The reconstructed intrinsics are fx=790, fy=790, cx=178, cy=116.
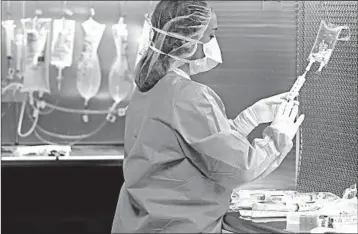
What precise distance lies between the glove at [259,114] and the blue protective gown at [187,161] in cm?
29

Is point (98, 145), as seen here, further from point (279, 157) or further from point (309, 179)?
point (279, 157)

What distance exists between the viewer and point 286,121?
241 cm

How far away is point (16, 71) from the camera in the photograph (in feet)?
14.2

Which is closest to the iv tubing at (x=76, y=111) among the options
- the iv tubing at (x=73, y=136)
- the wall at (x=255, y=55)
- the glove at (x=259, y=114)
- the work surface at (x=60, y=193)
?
the iv tubing at (x=73, y=136)

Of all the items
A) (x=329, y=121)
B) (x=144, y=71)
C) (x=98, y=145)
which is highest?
(x=144, y=71)

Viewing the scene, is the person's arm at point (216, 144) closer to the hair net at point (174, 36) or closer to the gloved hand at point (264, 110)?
the hair net at point (174, 36)

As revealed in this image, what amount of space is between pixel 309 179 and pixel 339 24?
60 centimetres

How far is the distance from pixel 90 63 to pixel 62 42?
0.19 m

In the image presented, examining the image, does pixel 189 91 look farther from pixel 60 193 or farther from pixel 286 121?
pixel 60 193

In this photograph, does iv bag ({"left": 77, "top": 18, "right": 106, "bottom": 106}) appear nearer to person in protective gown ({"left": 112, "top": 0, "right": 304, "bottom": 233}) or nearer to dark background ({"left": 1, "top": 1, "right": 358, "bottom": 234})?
dark background ({"left": 1, "top": 1, "right": 358, "bottom": 234})

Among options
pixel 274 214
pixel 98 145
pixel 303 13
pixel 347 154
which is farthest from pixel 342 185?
pixel 98 145

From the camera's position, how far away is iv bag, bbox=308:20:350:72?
2643 millimetres

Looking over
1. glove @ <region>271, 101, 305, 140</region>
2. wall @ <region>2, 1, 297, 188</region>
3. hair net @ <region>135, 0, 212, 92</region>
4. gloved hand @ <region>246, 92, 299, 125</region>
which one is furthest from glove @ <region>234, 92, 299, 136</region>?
wall @ <region>2, 1, 297, 188</region>

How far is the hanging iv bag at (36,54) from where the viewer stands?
4.29m
